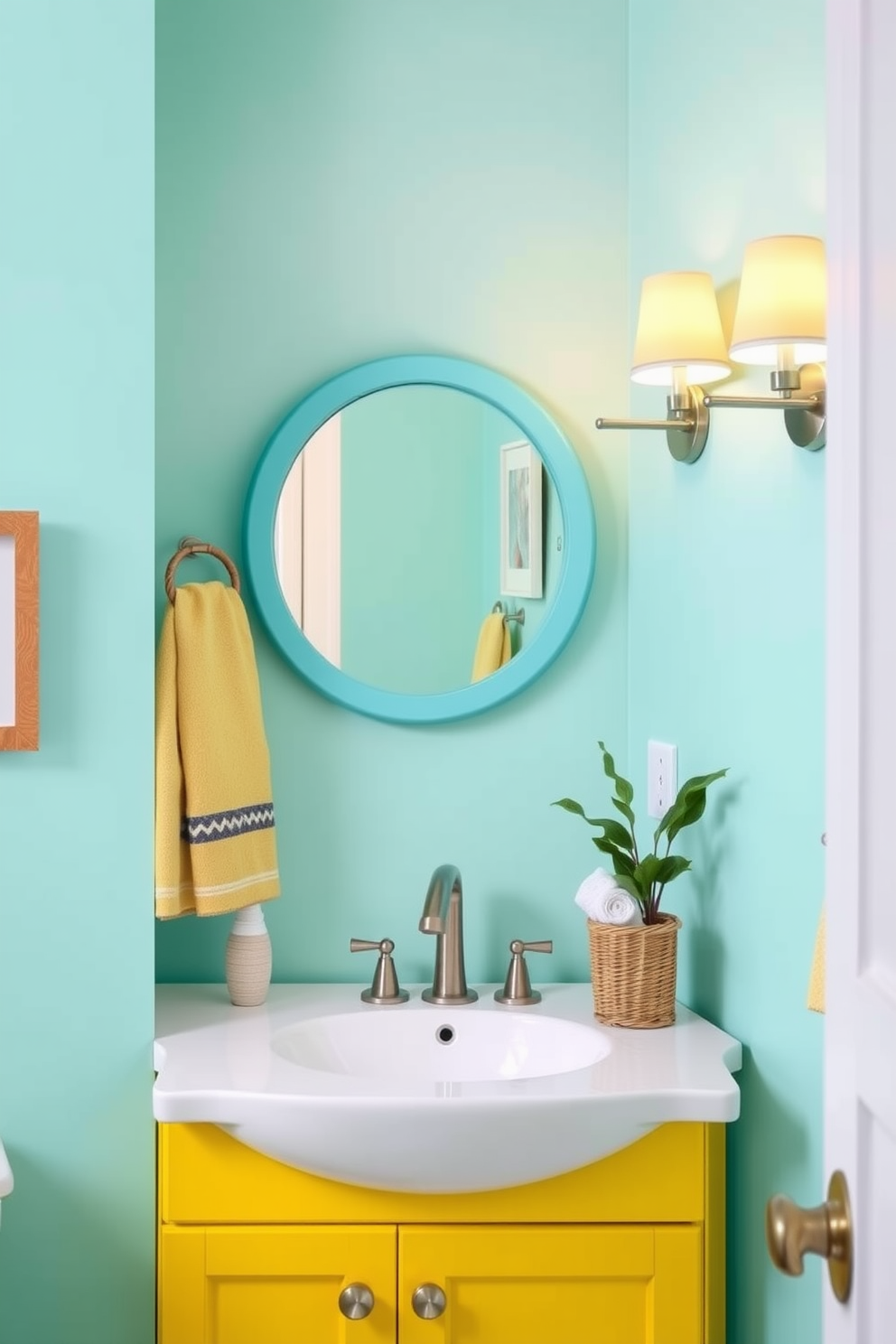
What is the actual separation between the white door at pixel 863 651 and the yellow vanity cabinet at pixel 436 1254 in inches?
30.0

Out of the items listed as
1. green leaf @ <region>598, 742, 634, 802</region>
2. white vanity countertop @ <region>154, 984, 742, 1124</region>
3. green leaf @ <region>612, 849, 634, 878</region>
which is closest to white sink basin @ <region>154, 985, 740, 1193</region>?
white vanity countertop @ <region>154, 984, 742, 1124</region>

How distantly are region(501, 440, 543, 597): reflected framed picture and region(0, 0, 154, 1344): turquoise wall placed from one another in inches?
23.6

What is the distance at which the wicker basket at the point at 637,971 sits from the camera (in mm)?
1810

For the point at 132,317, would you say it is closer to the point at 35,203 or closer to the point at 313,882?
the point at 35,203

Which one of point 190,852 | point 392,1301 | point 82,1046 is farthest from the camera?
point 190,852

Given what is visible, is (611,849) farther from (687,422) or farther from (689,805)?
(687,422)

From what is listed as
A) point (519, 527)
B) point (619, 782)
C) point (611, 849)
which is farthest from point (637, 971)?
point (519, 527)

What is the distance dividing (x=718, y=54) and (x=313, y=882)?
4.22ft

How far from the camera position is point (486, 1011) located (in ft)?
6.43

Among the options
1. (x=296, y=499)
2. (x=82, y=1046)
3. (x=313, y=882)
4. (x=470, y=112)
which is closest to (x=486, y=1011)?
(x=313, y=882)

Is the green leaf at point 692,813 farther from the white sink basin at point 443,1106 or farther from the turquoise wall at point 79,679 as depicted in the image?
the turquoise wall at point 79,679

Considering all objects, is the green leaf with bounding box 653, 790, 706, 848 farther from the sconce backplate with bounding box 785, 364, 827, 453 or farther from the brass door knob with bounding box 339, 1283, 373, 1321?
the brass door knob with bounding box 339, 1283, 373, 1321

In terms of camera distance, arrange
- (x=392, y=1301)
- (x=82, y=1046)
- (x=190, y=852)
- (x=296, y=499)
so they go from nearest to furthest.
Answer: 1. (x=392, y=1301)
2. (x=82, y=1046)
3. (x=190, y=852)
4. (x=296, y=499)

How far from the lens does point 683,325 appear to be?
1726 millimetres
